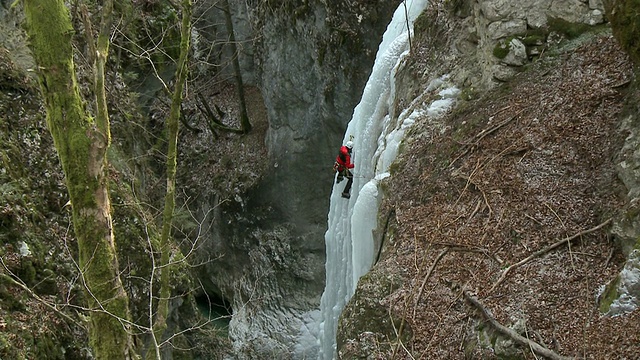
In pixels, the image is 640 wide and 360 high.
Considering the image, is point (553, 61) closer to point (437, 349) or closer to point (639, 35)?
point (639, 35)

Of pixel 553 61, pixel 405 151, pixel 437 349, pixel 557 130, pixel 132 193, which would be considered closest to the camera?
pixel 437 349

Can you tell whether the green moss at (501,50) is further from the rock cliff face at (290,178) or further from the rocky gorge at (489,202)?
the rock cliff face at (290,178)

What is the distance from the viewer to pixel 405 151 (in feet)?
28.1

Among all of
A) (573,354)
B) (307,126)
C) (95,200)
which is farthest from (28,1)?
(307,126)

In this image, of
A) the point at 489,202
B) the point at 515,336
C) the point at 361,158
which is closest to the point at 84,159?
the point at 515,336

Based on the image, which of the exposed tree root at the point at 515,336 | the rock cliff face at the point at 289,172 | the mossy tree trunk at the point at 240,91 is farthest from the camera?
the mossy tree trunk at the point at 240,91

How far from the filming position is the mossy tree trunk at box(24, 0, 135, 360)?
17.2ft

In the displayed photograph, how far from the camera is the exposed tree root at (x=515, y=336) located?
474cm

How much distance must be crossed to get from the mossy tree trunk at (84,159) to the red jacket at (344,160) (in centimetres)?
548

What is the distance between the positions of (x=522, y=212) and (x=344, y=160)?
4.65 meters

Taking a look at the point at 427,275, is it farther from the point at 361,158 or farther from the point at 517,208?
the point at 361,158

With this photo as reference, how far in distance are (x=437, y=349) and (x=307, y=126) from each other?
39.6ft

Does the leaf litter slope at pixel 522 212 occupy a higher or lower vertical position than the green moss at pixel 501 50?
lower

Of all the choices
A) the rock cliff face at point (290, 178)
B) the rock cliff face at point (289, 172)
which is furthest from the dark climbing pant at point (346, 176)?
the rock cliff face at point (290, 178)
